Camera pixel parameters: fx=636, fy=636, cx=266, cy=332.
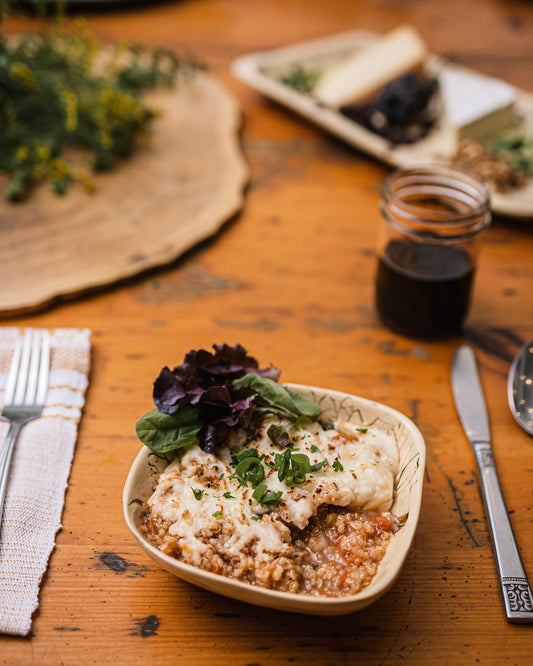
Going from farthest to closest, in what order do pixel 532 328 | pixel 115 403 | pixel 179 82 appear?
pixel 179 82 < pixel 532 328 < pixel 115 403

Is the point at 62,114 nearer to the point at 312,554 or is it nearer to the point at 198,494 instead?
the point at 198,494

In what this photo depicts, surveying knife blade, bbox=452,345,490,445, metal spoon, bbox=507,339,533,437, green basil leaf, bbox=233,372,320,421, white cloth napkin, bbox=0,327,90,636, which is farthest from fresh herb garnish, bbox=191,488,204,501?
metal spoon, bbox=507,339,533,437

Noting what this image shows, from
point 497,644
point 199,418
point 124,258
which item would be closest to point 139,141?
point 124,258

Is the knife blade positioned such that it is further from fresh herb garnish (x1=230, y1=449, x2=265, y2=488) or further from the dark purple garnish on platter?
the dark purple garnish on platter

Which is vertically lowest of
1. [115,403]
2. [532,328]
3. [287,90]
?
[115,403]

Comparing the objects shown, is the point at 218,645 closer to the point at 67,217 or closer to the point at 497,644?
the point at 497,644

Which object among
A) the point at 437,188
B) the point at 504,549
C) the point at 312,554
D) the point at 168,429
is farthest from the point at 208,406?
the point at 437,188

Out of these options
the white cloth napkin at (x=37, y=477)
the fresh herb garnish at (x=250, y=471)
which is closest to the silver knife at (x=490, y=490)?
the fresh herb garnish at (x=250, y=471)
